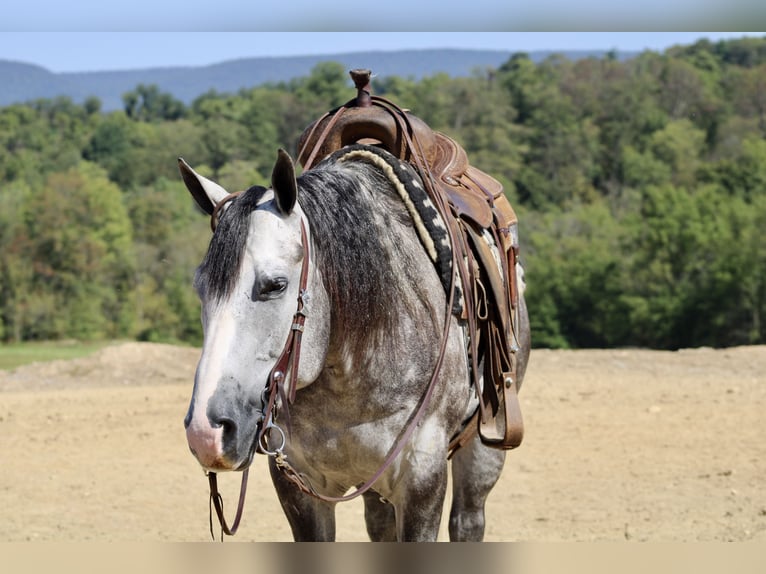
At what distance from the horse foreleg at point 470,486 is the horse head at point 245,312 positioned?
4.58ft

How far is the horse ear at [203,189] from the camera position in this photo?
8.41ft

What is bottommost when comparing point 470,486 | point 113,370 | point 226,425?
point 113,370

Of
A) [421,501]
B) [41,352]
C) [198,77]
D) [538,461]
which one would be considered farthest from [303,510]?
[198,77]

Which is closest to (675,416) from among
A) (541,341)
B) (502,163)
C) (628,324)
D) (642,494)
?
(642,494)

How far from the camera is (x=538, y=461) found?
24.6 ft

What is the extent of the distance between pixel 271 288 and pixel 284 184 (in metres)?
0.24

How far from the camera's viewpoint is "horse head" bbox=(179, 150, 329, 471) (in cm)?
216

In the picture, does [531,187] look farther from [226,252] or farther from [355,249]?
[226,252]

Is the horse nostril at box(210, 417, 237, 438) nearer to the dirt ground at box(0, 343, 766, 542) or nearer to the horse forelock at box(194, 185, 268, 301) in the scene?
the horse forelock at box(194, 185, 268, 301)

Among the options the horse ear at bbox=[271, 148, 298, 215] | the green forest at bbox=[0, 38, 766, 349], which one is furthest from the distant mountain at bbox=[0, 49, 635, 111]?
the horse ear at bbox=[271, 148, 298, 215]

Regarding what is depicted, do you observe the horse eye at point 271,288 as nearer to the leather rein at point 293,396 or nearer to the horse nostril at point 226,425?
the leather rein at point 293,396

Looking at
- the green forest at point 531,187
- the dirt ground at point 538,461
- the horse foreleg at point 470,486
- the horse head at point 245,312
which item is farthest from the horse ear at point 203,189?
the green forest at point 531,187

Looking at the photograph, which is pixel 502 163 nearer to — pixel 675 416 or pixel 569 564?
pixel 675 416

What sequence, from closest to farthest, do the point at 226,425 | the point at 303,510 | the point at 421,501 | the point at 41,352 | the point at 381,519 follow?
the point at 226,425
the point at 421,501
the point at 303,510
the point at 381,519
the point at 41,352
